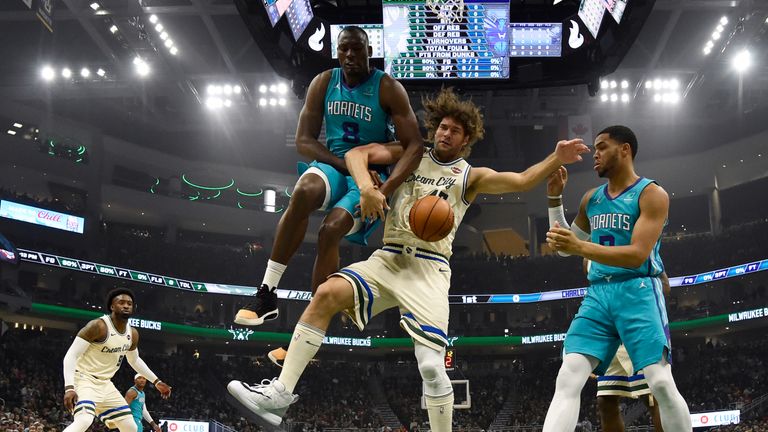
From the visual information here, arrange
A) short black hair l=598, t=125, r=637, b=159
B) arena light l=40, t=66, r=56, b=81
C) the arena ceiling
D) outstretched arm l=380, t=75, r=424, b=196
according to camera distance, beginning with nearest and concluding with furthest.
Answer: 1. outstretched arm l=380, t=75, r=424, b=196
2. short black hair l=598, t=125, r=637, b=159
3. the arena ceiling
4. arena light l=40, t=66, r=56, b=81

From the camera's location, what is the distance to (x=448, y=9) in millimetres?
10883

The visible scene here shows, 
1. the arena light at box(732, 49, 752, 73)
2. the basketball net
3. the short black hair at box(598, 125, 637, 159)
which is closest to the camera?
the short black hair at box(598, 125, 637, 159)

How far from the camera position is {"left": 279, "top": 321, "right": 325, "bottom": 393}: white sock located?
4.31 metres

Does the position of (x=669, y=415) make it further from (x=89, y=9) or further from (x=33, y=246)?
(x=33, y=246)

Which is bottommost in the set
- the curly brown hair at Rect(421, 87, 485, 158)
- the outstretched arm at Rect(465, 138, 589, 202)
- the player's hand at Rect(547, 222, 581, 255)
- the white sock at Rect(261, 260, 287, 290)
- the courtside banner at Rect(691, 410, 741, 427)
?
the courtside banner at Rect(691, 410, 741, 427)

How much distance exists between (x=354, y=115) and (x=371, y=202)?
3.00ft

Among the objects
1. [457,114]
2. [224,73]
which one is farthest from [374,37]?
[224,73]

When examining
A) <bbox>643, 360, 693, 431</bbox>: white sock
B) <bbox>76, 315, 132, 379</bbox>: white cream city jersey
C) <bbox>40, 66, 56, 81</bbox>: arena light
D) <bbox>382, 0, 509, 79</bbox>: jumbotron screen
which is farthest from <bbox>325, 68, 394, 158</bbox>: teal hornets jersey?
<bbox>40, 66, 56, 81</bbox>: arena light

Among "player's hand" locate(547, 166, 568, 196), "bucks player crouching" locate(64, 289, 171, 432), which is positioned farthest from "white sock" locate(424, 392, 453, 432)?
"bucks player crouching" locate(64, 289, 171, 432)

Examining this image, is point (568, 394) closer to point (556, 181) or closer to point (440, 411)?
point (440, 411)

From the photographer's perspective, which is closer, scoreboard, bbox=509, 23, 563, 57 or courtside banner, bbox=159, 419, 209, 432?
scoreboard, bbox=509, 23, 563, 57

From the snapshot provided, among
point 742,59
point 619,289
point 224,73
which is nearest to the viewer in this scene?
point 619,289

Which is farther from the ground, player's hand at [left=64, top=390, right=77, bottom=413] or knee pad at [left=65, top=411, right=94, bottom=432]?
player's hand at [left=64, top=390, right=77, bottom=413]

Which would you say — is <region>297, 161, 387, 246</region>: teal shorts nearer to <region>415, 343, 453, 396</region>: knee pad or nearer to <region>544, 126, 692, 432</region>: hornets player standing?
<region>415, 343, 453, 396</region>: knee pad
